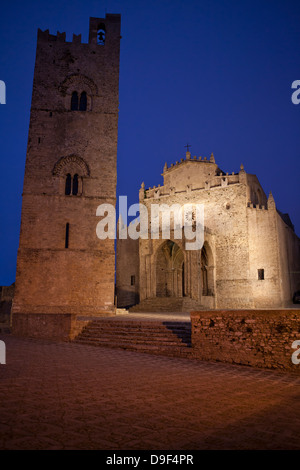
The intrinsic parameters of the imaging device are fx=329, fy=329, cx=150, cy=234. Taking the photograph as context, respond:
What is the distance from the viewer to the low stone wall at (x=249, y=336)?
24.1ft

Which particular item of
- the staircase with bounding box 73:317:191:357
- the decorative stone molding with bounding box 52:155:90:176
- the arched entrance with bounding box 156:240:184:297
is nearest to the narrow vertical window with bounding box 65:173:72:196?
the decorative stone molding with bounding box 52:155:90:176

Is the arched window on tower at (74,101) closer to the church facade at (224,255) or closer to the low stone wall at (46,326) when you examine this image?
the church facade at (224,255)

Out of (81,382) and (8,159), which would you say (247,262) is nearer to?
(81,382)

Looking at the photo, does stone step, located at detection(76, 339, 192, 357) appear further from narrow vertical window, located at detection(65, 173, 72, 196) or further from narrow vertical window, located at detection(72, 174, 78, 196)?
narrow vertical window, located at detection(65, 173, 72, 196)

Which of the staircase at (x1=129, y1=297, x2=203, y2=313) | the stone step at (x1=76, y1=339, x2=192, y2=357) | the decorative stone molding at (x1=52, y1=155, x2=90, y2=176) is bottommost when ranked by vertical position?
the stone step at (x1=76, y1=339, x2=192, y2=357)

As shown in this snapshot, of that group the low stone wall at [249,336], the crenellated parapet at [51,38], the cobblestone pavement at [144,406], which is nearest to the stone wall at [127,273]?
the crenellated parapet at [51,38]

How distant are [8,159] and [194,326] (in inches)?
6897

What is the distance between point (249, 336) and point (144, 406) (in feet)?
13.8

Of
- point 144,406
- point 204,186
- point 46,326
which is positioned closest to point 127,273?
point 204,186

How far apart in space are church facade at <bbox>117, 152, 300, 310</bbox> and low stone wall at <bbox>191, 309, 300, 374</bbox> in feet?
50.1

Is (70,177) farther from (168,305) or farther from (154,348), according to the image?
(154,348)

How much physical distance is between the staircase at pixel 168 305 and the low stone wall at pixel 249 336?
1397 cm

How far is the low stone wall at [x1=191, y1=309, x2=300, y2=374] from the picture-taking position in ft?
24.1

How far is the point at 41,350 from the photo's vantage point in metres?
9.62
